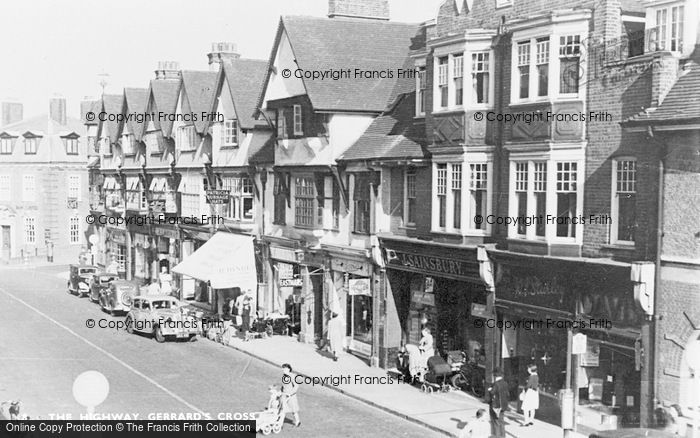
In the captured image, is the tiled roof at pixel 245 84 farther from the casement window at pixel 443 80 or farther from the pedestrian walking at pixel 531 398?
the pedestrian walking at pixel 531 398

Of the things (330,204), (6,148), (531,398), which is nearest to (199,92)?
(330,204)

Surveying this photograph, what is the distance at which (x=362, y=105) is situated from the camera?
32219 millimetres

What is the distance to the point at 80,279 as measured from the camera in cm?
4744

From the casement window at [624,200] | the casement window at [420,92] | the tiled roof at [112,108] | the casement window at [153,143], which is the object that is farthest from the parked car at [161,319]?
the tiled roof at [112,108]

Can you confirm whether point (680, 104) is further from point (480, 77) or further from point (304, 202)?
point (304, 202)

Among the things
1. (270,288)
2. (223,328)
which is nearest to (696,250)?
(223,328)

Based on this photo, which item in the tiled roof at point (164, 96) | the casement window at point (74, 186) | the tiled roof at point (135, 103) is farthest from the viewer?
the casement window at point (74, 186)

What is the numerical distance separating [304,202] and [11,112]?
167ft

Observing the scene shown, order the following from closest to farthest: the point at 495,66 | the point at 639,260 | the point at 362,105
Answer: the point at 639,260
the point at 495,66
the point at 362,105

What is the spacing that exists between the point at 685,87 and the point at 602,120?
93.7 inches

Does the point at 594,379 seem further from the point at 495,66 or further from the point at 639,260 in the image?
the point at 495,66

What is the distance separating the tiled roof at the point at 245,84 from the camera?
4056cm

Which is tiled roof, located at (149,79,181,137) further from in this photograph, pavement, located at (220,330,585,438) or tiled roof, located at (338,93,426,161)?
tiled roof, located at (338,93,426,161)

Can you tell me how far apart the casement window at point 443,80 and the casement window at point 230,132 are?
17.8 m
